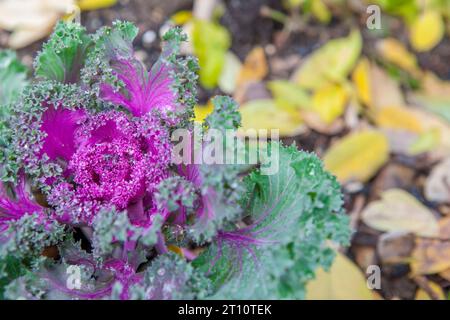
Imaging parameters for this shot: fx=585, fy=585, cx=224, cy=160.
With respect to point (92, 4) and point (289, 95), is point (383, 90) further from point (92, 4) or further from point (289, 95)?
point (92, 4)

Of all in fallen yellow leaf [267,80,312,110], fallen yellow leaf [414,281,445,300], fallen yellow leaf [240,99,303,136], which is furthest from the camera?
fallen yellow leaf [267,80,312,110]

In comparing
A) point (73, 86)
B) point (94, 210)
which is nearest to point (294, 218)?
point (94, 210)

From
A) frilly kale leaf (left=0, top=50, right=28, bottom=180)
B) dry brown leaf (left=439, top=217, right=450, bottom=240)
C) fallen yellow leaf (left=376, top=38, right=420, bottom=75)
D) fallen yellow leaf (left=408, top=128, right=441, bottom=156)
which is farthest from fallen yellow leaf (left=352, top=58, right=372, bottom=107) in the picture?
frilly kale leaf (left=0, top=50, right=28, bottom=180)

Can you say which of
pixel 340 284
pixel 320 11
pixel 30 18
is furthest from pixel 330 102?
pixel 30 18

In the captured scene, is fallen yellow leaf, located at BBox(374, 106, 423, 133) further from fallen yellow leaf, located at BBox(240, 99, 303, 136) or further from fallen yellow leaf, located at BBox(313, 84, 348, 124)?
fallen yellow leaf, located at BBox(240, 99, 303, 136)

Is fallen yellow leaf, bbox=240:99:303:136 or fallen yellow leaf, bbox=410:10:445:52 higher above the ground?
fallen yellow leaf, bbox=410:10:445:52

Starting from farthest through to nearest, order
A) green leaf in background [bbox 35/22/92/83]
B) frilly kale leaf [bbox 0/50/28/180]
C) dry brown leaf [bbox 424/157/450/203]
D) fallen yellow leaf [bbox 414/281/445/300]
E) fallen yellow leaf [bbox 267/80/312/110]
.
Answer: fallen yellow leaf [bbox 267/80/312/110]
dry brown leaf [bbox 424/157/450/203]
fallen yellow leaf [bbox 414/281/445/300]
frilly kale leaf [bbox 0/50/28/180]
green leaf in background [bbox 35/22/92/83]
